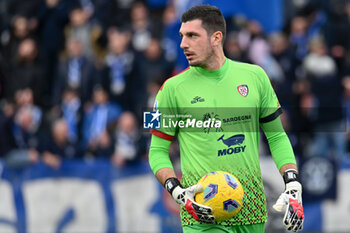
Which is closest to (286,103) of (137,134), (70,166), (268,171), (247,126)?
(268,171)

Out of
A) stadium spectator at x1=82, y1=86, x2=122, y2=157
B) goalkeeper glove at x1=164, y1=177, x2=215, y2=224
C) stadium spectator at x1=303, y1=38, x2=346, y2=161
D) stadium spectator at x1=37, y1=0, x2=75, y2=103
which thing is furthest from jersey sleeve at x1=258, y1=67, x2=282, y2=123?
stadium spectator at x1=37, y1=0, x2=75, y2=103

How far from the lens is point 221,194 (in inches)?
210

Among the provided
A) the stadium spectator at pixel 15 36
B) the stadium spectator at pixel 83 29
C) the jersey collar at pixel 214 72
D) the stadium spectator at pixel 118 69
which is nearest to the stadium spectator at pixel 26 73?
the stadium spectator at pixel 15 36

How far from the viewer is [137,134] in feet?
39.8

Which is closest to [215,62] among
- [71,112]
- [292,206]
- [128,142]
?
[292,206]

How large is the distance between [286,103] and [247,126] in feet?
24.9

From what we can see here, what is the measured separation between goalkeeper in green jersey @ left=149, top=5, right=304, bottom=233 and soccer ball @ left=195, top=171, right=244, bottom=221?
183mm

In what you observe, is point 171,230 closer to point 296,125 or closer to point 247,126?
point 296,125

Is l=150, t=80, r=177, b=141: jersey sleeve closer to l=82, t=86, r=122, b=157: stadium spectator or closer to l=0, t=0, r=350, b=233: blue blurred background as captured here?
l=0, t=0, r=350, b=233: blue blurred background

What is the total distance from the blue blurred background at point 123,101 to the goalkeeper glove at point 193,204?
6579 millimetres

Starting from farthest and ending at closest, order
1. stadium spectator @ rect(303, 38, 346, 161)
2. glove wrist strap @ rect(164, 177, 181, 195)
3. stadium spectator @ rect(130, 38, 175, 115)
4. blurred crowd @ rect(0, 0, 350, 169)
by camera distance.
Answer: stadium spectator @ rect(130, 38, 175, 115), stadium spectator @ rect(303, 38, 346, 161), blurred crowd @ rect(0, 0, 350, 169), glove wrist strap @ rect(164, 177, 181, 195)

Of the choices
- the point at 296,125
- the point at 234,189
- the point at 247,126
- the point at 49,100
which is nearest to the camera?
the point at 234,189

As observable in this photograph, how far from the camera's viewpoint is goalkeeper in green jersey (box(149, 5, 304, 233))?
18.7 feet

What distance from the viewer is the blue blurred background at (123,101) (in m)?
12.4
